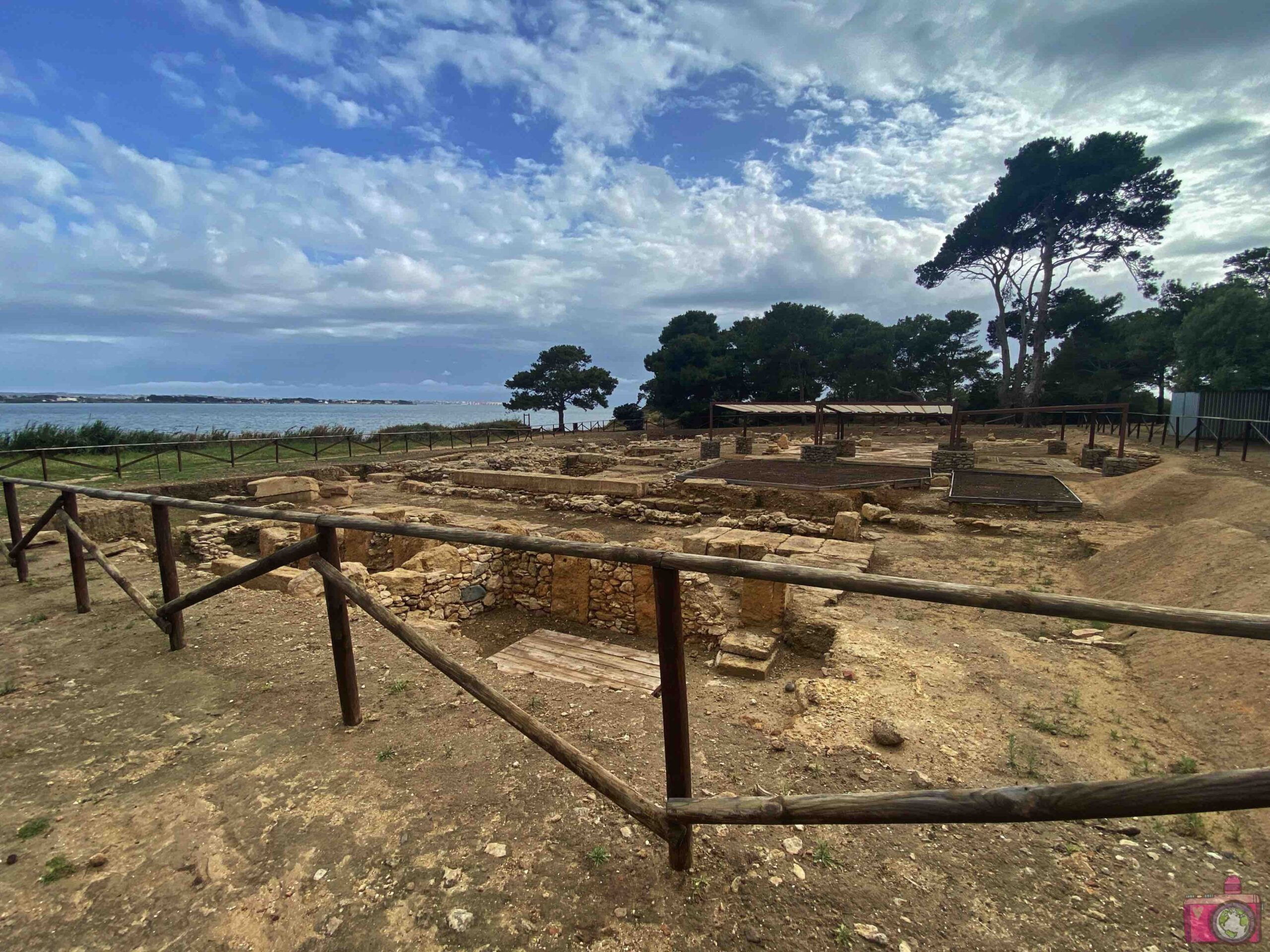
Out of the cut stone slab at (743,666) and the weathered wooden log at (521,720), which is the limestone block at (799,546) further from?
the weathered wooden log at (521,720)

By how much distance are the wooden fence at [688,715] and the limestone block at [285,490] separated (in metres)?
12.7

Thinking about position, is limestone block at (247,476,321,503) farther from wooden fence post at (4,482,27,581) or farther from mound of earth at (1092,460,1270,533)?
mound of earth at (1092,460,1270,533)

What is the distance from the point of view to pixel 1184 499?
39.5 ft

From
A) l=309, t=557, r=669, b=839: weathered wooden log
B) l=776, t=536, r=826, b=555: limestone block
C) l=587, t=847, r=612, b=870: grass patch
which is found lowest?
l=776, t=536, r=826, b=555: limestone block

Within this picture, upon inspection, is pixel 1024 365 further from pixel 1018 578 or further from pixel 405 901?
pixel 405 901

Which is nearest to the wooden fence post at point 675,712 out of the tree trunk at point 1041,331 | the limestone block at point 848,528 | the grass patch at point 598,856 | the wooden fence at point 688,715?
the wooden fence at point 688,715

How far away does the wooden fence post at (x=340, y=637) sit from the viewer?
9.55ft

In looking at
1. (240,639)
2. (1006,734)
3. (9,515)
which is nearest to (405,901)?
(240,639)

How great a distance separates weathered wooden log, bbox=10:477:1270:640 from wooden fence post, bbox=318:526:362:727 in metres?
0.31

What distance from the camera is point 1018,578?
8.47m

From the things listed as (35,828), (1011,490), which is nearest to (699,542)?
(35,828)

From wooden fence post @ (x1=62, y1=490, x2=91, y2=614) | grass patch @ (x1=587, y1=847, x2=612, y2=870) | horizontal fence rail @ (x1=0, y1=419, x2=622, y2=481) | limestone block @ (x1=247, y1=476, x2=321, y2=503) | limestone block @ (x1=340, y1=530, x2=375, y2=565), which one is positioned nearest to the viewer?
grass patch @ (x1=587, y1=847, x2=612, y2=870)

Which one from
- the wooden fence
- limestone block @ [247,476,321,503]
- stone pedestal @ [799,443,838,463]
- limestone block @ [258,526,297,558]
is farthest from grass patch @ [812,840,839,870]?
stone pedestal @ [799,443,838,463]

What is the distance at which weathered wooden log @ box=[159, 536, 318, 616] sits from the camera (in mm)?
2965
